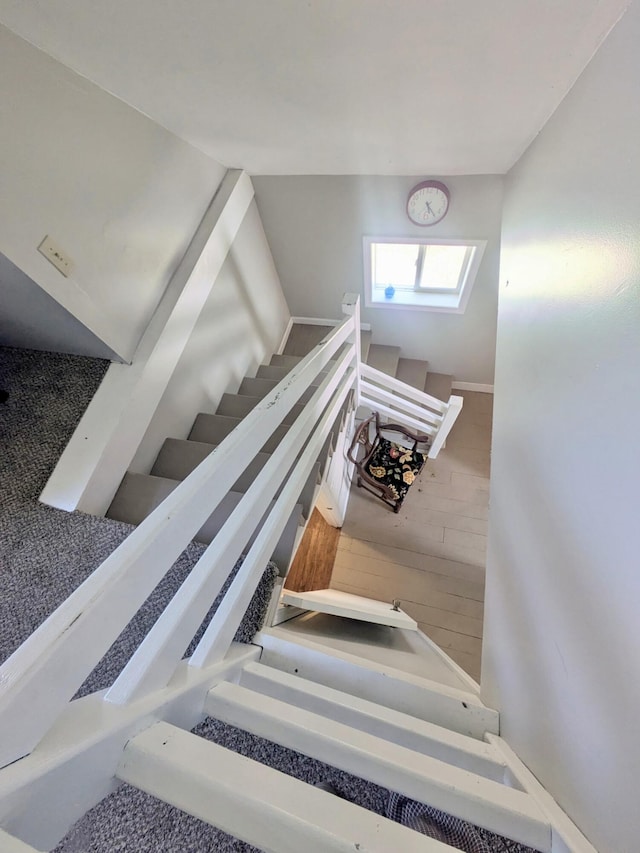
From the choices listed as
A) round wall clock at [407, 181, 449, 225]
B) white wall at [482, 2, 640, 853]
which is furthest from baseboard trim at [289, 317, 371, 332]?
white wall at [482, 2, 640, 853]

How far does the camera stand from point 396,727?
722mm

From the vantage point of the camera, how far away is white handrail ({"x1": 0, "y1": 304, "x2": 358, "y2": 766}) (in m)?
0.37

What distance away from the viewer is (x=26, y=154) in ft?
3.42

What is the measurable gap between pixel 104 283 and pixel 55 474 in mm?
810

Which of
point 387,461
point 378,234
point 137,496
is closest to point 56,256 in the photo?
point 137,496

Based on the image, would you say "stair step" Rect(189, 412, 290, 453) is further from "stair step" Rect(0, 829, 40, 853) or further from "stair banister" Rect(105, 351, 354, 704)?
"stair step" Rect(0, 829, 40, 853)

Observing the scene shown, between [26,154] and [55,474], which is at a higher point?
[26,154]

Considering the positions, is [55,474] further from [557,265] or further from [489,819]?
[557,265]

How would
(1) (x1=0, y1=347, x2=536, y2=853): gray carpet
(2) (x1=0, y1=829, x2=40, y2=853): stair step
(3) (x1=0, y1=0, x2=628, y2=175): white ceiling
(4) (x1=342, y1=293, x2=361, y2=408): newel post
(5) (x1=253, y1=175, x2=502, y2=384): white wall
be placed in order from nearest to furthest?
(2) (x1=0, y1=829, x2=40, y2=853): stair step
(1) (x1=0, y1=347, x2=536, y2=853): gray carpet
(3) (x1=0, y1=0, x2=628, y2=175): white ceiling
(4) (x1=342, y1=293, x2=361, y2=408): newel post
(5) (x1=253, y1=175, x2=502, y2=384): white wall

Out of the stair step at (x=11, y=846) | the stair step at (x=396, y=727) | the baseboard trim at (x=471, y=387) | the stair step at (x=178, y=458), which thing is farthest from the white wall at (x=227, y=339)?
the baseboard trim at (x=471, y=387)

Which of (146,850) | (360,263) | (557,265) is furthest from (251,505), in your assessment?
(360,263)

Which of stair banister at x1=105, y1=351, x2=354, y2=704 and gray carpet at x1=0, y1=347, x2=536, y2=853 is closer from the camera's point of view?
stair banister at x1=105, y1=351, x2=354, y2=704

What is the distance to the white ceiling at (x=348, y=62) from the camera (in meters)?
0.85

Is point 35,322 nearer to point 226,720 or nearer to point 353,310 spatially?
point 353,310
